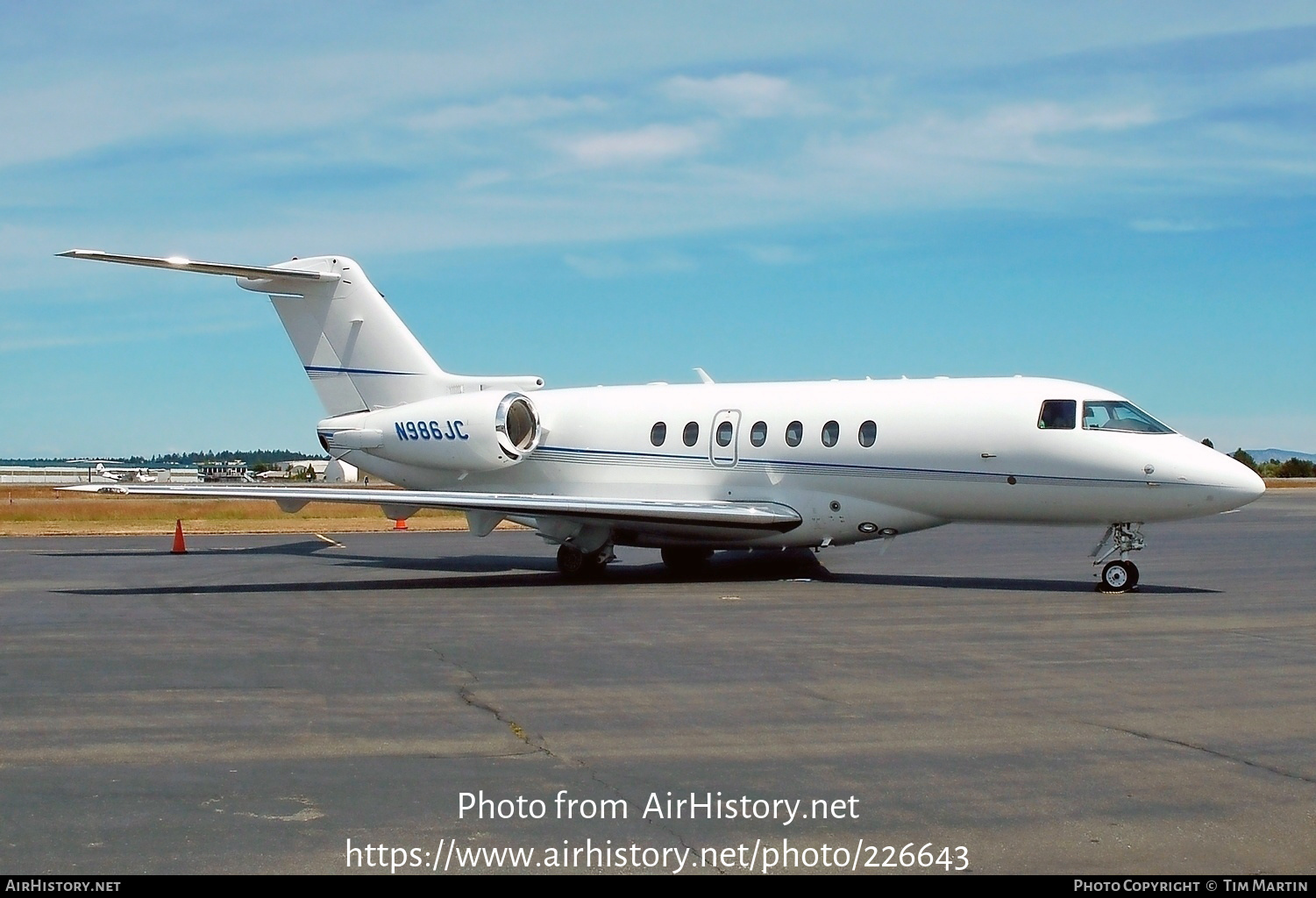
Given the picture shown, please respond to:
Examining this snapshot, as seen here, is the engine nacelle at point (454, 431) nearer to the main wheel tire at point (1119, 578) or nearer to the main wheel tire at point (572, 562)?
the main wheel tire at point (572, 562)

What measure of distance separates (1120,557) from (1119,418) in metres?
1.84

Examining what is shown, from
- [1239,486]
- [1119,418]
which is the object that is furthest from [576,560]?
[1239,486]

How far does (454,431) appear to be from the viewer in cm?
2123

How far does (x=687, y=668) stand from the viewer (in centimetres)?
1058

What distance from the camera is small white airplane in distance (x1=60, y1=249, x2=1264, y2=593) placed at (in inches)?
661

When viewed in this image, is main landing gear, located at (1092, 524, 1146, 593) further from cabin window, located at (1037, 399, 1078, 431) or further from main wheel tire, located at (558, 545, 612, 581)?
main wheel tire, located at (558, 545, 612, 581)

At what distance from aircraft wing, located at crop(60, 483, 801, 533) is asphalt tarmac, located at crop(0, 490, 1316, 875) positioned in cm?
162

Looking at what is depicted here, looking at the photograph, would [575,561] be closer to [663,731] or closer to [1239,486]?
[1239,486]

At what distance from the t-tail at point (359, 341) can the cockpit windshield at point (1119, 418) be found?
9.58 metres

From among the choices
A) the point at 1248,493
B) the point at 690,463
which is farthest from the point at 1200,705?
the point at 690,463

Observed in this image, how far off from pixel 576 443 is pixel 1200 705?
13.7 metres

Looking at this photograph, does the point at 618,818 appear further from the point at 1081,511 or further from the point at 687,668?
the point at 1081,511

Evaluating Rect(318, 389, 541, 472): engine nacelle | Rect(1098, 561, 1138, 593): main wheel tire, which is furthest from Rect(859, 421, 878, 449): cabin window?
Rect(318, 389, 541, 472): engine nacelle

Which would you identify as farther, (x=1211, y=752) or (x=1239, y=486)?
(x=1239, y=486)
